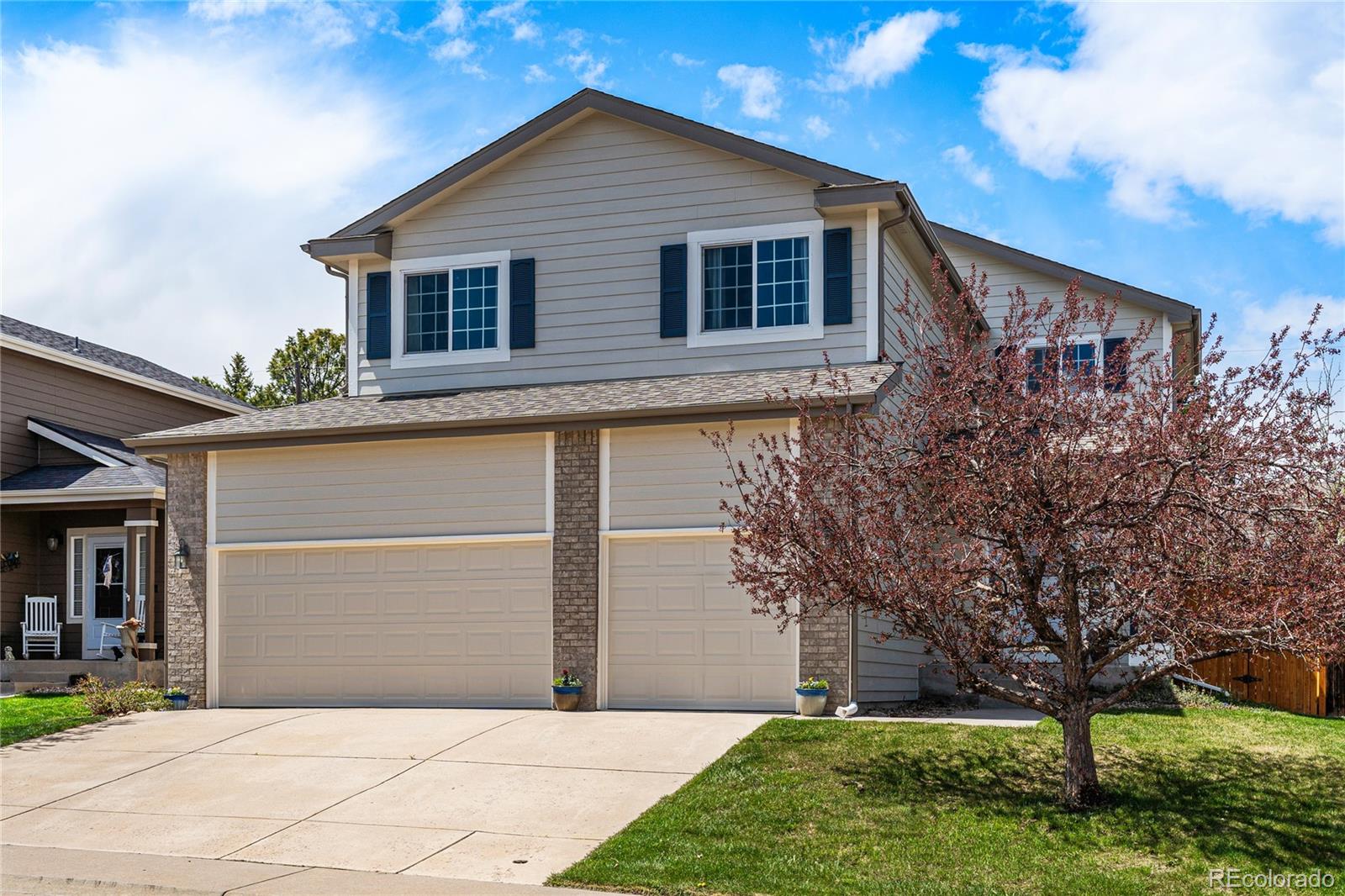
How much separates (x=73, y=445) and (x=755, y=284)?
13.7m

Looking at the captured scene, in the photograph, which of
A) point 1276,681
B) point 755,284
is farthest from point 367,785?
point 1276,681

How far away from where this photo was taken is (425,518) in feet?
54.6

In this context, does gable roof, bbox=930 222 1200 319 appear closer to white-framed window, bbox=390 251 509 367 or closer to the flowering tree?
white-framed window, bbox=390 251 509 367

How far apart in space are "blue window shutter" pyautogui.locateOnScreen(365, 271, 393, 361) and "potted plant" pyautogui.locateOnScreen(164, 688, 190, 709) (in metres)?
5.27

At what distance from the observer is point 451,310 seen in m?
18.5

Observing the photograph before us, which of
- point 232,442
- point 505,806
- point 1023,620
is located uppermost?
point 232,442

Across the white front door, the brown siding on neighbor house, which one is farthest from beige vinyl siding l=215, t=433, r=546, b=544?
the brown siding on neighbor house

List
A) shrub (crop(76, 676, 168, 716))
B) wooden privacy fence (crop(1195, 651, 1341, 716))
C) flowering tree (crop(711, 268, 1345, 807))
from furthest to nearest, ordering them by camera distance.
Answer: shrub (crop(76, 676, 168, 716)) < wooden privacy fence (crop(1195, 651, 1341, 716)) < flowering tree (crop(711, 268, 1345, 807))

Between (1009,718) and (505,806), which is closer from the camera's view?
(505,806)

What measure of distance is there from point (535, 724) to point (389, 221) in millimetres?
8081

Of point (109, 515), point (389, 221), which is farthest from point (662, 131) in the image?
point (109, 515)

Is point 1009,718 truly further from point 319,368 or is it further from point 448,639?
point 319,368

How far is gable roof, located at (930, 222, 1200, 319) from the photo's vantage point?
2212 centimetres

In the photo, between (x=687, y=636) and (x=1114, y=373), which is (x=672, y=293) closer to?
(x=687, y=636)
